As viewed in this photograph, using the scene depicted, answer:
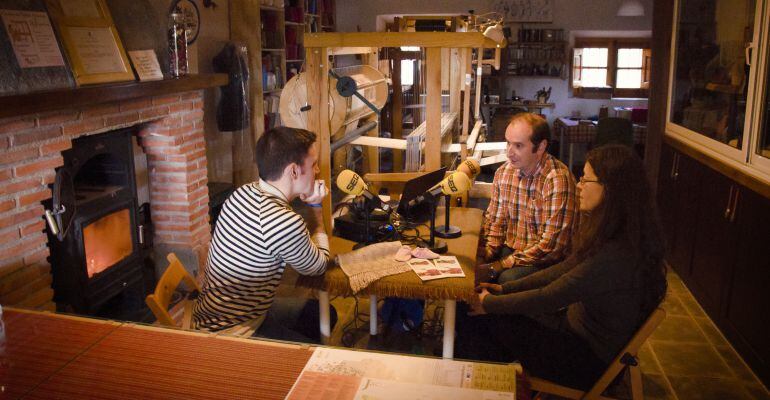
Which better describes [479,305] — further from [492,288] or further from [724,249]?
[724,249]

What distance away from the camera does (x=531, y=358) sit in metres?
2.54

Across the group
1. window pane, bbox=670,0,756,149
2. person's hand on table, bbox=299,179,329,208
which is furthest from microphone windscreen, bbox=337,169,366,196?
window pane, bbox=670,0,756,149

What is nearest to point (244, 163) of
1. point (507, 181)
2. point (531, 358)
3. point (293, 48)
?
point (293, 48)

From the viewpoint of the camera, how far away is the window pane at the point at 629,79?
9984 millimetres

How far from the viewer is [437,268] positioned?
8.69 feet

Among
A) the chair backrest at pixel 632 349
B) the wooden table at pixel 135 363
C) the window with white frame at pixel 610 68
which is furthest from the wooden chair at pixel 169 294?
the window with white frame at pixel 610 68

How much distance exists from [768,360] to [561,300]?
155cm

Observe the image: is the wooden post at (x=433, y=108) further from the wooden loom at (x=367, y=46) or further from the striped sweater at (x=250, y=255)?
the striped sweater at (x=250, y=255)

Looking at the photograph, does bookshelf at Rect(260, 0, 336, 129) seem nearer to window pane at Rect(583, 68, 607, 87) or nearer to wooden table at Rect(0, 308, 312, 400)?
window pane at Rect(583, 68, 607, 87)

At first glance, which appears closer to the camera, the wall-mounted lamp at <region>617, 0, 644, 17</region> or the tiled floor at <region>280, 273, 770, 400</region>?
the tiled floor at <region>280, 273, 770, 400</region>

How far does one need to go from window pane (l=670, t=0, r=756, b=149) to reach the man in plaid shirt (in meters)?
1.54

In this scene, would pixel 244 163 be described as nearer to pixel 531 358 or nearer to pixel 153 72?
pixel 153 72

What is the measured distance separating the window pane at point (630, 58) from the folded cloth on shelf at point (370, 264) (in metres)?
8.28

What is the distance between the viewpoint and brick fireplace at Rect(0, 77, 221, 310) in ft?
8.69
